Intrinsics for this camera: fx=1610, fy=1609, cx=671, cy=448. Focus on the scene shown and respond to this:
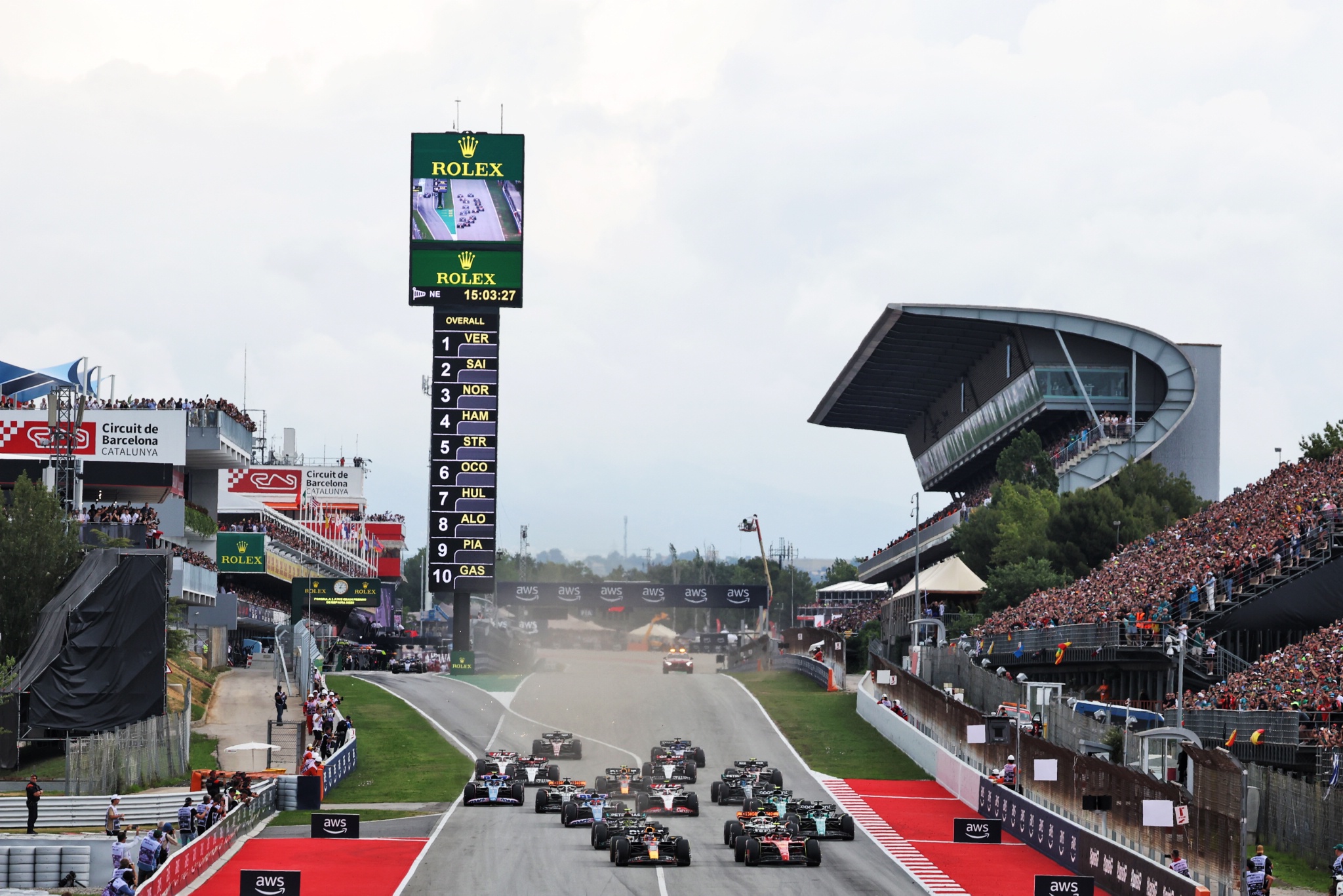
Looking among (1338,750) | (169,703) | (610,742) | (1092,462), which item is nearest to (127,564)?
(169,703)

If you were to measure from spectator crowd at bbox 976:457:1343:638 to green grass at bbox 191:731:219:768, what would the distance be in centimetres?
2863

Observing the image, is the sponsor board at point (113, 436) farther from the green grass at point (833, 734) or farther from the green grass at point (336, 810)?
the green grass at point (336, 810)

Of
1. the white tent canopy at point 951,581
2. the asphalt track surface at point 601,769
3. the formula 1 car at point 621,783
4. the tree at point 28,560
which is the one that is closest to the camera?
the asphalt track surface at point 601,769

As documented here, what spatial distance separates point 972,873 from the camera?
33969 millimetres

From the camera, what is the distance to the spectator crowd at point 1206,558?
49156 millimetres

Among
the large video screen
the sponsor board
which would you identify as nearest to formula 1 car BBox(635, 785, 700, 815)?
the large video screen

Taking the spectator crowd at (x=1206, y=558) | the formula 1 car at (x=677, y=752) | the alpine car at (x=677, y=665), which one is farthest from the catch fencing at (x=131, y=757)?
the alpine car at (x=677, y=665)

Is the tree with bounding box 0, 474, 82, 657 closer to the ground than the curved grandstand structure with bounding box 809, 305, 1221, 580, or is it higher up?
closer to the ground

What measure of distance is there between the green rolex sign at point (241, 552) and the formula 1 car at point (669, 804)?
52.8m

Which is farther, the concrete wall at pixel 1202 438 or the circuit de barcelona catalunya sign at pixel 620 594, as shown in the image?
the circuit de barcelona catalunya sign at pixel 620 594

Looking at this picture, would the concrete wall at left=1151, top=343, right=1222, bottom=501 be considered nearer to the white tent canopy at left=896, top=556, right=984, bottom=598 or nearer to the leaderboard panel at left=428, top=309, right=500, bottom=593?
the white tent canopy at left=896, top=556, right=984, bottom=598

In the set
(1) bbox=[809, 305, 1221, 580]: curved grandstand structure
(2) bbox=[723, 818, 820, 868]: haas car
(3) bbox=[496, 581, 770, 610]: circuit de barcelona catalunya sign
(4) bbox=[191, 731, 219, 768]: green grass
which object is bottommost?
(4) bbox=[191, 731, 219, 768]: green grass

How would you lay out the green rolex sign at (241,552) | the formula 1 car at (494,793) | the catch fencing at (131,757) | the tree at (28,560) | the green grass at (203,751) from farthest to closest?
the green rolex sign at (241,552), the green grass at (203,751), the tree at (28,560), the formula 1 car at (494,793), the catch fencing at (131,757)

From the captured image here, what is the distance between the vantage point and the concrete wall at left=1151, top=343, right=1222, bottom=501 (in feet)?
289
